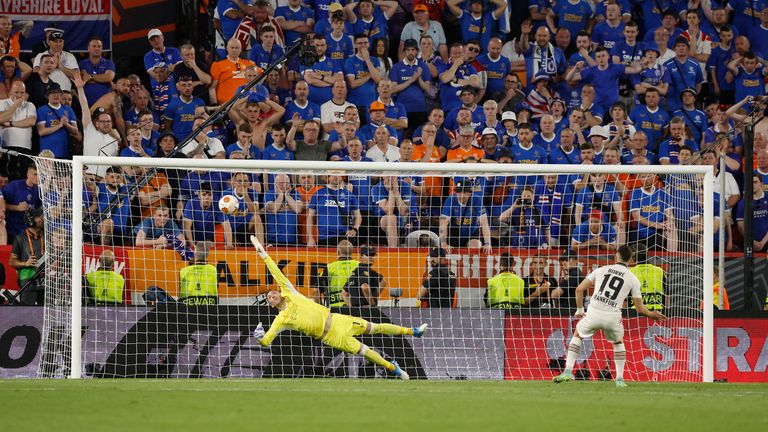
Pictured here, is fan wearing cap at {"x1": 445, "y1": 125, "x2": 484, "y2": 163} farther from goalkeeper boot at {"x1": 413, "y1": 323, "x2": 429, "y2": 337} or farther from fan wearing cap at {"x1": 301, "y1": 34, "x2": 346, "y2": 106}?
goalkeeper boot at {"x1": 413, "y1": 323, "x2": 429, "y2": 337}

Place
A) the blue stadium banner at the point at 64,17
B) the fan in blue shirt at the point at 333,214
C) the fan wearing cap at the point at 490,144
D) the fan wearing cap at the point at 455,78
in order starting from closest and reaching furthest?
the fan in blue shirt at the point at 333,214
the fan wearing cap at the point at 490,144
the blue stadium banner at the point at 64,17
the fan wearing cap at the point at 455,78

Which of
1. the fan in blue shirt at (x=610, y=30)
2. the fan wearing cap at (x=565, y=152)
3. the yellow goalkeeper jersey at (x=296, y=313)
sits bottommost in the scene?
the yellow goalkeeper jersey at (x=296, y=313)

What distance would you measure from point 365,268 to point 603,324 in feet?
12.4

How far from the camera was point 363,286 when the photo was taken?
53.1 feet

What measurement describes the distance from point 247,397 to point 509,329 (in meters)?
5.67

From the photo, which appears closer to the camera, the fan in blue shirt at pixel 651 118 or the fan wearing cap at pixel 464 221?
the fan wearing cap at pixel 464 221

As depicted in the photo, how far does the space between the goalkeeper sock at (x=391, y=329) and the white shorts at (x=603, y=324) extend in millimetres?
2317

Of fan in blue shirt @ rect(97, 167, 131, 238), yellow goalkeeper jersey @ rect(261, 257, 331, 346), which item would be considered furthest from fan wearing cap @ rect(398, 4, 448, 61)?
yellow goalkeeper jersey @ rect(261, 257, 331, 346)

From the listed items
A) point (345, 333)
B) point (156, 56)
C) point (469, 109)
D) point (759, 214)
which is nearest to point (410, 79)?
point (469, 109)

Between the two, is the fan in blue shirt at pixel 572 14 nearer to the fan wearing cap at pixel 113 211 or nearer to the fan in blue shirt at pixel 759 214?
the fan in blue shirt at pixel 759 214

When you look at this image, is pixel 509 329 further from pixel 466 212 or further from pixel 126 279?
pixel 126 279

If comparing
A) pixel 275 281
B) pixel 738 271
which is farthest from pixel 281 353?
pixel 738 271

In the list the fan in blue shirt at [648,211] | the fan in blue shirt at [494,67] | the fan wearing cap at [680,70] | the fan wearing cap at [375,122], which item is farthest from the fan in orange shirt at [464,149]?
the fan wearing cap at [680,70]

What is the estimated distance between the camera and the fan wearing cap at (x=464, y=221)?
16578 millimetres
